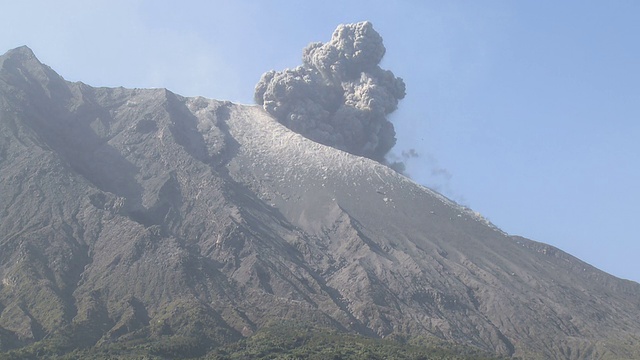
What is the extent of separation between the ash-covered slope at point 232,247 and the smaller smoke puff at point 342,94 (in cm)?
1130

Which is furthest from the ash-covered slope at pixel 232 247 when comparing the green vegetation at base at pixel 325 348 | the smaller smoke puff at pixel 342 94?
the smaller smoke puff at pixel 342 94

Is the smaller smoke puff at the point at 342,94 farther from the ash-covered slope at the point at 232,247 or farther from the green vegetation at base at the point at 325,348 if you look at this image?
the green vegetation at base at the point at 325,348

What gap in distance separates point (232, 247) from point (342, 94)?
67.8 metres

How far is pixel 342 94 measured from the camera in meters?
182

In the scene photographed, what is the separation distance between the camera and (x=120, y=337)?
314ft

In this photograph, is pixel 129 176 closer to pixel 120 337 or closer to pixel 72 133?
pixel 72 133

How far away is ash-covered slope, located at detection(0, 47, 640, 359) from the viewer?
345ft

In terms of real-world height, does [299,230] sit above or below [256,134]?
below

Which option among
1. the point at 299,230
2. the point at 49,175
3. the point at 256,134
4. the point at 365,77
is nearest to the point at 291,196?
the point at 299,230

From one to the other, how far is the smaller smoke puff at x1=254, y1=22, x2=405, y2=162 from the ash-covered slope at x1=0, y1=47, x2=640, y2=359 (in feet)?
37.1

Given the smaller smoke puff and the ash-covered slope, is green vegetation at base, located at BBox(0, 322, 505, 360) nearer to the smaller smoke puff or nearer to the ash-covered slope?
the ash-covered slope

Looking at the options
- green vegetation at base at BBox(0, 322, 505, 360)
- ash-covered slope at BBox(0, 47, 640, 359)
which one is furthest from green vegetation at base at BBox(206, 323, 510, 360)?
ash-covered slope at BBox(0, 47, 640, 359)

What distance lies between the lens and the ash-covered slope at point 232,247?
4144 inches

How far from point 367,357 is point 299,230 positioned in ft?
154
